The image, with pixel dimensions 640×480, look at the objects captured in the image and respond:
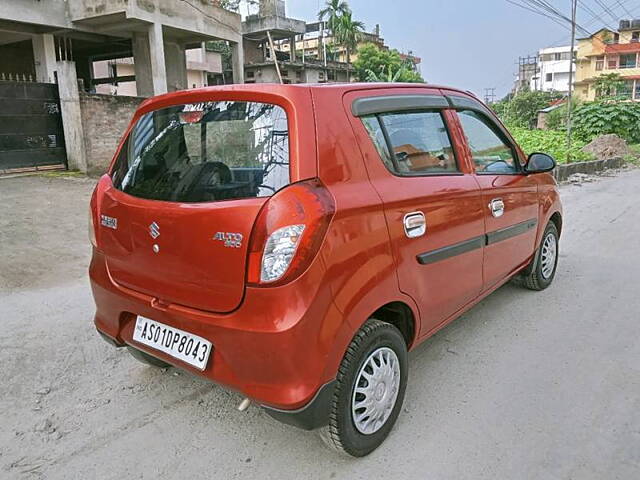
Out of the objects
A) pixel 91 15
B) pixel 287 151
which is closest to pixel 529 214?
pixel 287 151

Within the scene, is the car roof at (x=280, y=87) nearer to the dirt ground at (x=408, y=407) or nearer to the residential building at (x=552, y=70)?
the dirt ground at (x=408, y=407)

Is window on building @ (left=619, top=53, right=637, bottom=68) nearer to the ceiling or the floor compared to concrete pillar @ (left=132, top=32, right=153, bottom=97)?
nearer to the ceiling

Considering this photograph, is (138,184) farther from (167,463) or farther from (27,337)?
(27,337)

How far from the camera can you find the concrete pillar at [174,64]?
1812cm

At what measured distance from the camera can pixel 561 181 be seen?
1276 cm

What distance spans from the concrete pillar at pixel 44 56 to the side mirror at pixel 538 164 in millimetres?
15065

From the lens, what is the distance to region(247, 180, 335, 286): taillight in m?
1.99

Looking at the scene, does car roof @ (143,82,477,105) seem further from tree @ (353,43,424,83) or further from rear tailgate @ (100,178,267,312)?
tree @ (353,43,424,83)

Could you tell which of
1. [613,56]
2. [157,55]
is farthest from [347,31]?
[613,56]

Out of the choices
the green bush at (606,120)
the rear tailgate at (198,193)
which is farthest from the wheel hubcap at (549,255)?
the green bush at (606,120)

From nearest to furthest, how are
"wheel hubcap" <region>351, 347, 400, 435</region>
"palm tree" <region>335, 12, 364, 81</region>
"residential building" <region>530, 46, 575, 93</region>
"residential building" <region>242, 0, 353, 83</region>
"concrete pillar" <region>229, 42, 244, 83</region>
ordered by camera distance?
"wheel hubcap" <region>351, 347, 400, 435</region> < "concrete pillar" <region>229, 42, 244, 83</region> < "residential building" <region>242, 0, 353, 83</region> < "palm tree" <region>335, 12, 364, 81</region> < "residential building" <region>530, 46, 575, 93</region>

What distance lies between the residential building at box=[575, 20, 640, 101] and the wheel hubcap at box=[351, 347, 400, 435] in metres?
59.7

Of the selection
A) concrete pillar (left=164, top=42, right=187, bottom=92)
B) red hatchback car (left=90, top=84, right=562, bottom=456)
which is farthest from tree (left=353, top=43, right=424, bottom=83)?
red hatchback car (left=90, top=84, right=562, bottom=456)

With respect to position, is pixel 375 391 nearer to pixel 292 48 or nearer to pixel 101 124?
pixel 101 124
